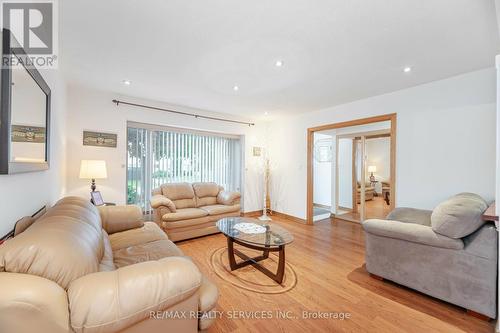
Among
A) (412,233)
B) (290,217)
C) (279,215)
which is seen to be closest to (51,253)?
(412,233)

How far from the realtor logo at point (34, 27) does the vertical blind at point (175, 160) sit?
1.98 m

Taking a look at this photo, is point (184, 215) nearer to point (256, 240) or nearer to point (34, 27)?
point (256, 240)

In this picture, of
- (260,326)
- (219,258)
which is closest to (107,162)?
(219,258)

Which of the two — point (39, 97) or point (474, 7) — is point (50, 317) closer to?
point (39, 97)

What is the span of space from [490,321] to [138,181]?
186 inches

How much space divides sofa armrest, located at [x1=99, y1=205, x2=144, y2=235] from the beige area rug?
Answer: 1.08 metres

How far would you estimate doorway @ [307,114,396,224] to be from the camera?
4533mm

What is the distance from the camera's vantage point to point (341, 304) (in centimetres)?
192

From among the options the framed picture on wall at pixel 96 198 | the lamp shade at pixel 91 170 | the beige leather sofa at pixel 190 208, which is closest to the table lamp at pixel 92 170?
the lamp shade at pixel 91 170

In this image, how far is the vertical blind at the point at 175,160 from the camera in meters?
3.85

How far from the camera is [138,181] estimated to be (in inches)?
153

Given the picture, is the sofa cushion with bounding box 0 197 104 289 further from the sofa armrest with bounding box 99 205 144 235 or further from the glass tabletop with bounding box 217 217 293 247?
the glass tabletop with bounding box 217 217 293 247

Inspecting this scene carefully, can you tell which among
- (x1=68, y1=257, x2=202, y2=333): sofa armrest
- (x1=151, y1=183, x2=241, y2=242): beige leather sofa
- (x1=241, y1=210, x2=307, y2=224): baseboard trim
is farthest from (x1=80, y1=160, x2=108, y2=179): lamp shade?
(x1=241, y1=210, x2=307, y2=224): baseboard trim

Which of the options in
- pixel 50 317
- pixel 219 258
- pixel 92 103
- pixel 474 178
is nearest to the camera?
pixel 50 317
